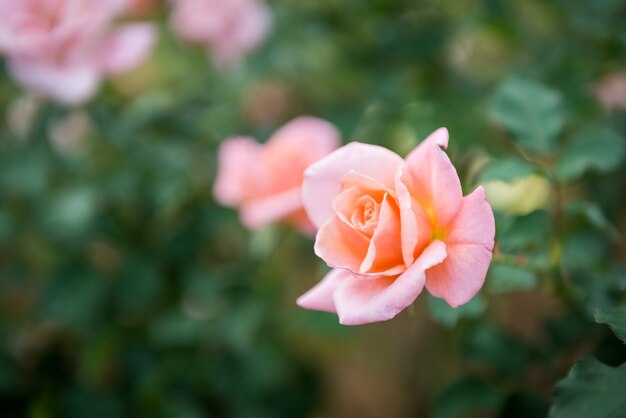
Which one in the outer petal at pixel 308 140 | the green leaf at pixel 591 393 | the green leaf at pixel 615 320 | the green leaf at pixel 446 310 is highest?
the green leaf at pixel 615 320

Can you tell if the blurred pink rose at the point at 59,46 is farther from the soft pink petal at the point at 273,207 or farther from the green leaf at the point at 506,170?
the green leaf at the point at 506,170

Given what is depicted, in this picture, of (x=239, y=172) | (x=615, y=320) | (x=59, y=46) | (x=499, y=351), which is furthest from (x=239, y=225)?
(x=615, y=320)

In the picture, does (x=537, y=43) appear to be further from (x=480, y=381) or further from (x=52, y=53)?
(x=52, y=53)

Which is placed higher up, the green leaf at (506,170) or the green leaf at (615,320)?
the green leaf at (506,170)

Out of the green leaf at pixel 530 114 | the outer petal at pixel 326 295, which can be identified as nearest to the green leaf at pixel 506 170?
the green leaf at pixel 530 114

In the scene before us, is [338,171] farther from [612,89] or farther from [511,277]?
[612,89]

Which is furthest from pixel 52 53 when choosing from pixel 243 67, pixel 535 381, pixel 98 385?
pixel 535 381
